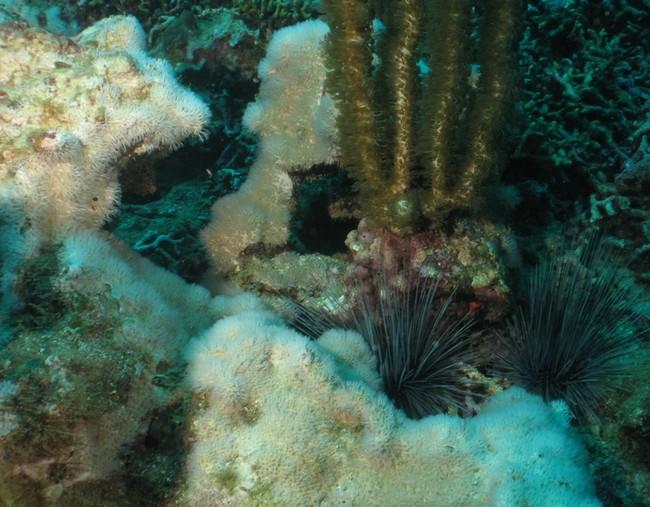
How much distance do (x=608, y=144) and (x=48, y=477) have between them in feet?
15.7

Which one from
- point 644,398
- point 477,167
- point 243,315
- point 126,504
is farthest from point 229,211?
point 644,398

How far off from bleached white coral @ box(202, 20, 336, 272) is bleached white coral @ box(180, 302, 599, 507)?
1.43 metres

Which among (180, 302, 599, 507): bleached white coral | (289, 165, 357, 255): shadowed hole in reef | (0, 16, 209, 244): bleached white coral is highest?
(0, 16, 209, 244): bleached white coral

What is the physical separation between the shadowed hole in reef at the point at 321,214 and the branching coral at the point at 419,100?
0.70 meters

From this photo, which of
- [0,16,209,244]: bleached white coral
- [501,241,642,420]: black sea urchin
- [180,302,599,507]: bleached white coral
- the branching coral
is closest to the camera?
[180,302,599,507]: bleached white coral

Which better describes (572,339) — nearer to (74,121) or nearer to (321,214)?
(321,214)

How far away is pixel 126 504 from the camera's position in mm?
2104

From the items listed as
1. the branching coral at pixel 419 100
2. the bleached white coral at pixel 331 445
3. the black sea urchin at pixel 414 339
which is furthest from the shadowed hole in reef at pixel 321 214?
the bleached white coral at pixel 331 445

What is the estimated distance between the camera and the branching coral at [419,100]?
2777 mm

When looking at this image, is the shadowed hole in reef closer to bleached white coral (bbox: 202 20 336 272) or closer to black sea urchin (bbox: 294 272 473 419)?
bleached white coral (bbox: 202 20 336 272)

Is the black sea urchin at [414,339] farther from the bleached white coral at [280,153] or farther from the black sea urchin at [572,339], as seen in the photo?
the bleached white coral at [280,153]

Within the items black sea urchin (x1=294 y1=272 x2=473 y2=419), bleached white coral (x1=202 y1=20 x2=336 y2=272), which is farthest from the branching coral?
bleached white coral (x1=202 y1=20 x2=336 y2=272)

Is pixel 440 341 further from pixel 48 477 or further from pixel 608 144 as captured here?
pixel 608 144

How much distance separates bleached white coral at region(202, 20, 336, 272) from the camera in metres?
3.72
